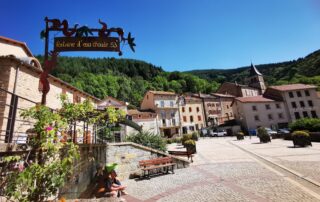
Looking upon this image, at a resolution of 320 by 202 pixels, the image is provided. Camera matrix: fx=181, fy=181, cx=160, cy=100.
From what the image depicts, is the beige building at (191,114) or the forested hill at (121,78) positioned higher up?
the forested hill at (121,78)

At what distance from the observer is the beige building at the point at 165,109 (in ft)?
156

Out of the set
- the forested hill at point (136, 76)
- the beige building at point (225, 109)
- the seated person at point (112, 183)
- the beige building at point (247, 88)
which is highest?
the forested hill at point (136, 76)

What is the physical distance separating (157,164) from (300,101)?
173ft

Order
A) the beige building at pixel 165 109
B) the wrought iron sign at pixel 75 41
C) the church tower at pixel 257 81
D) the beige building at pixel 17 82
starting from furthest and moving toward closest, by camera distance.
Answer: the church tower at pixel 257 81 < the beige building at pixel 165 109 < the beige building at pixel 17 82 < the wrought iron sign at pixel 75 41

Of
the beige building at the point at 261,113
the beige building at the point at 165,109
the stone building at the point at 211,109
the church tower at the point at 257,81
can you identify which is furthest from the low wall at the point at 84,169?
the church tower at the point at 257,81

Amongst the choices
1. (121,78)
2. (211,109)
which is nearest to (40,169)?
(211,109)

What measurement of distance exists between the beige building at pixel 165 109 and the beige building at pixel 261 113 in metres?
17.1

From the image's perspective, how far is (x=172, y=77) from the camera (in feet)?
374

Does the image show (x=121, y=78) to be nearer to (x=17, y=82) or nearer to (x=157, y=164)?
(x=17, y=82)

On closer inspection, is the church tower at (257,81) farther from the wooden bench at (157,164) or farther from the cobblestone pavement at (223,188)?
the wooden bench at (157,164)

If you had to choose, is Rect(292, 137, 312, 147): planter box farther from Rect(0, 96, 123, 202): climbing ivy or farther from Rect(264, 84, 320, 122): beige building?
Rect(264, 84, 320, 122): beige building

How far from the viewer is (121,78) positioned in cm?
9244

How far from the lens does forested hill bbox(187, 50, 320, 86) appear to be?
Result: 79.8 meters

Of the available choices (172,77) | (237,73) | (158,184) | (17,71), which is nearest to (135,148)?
(158,184)
